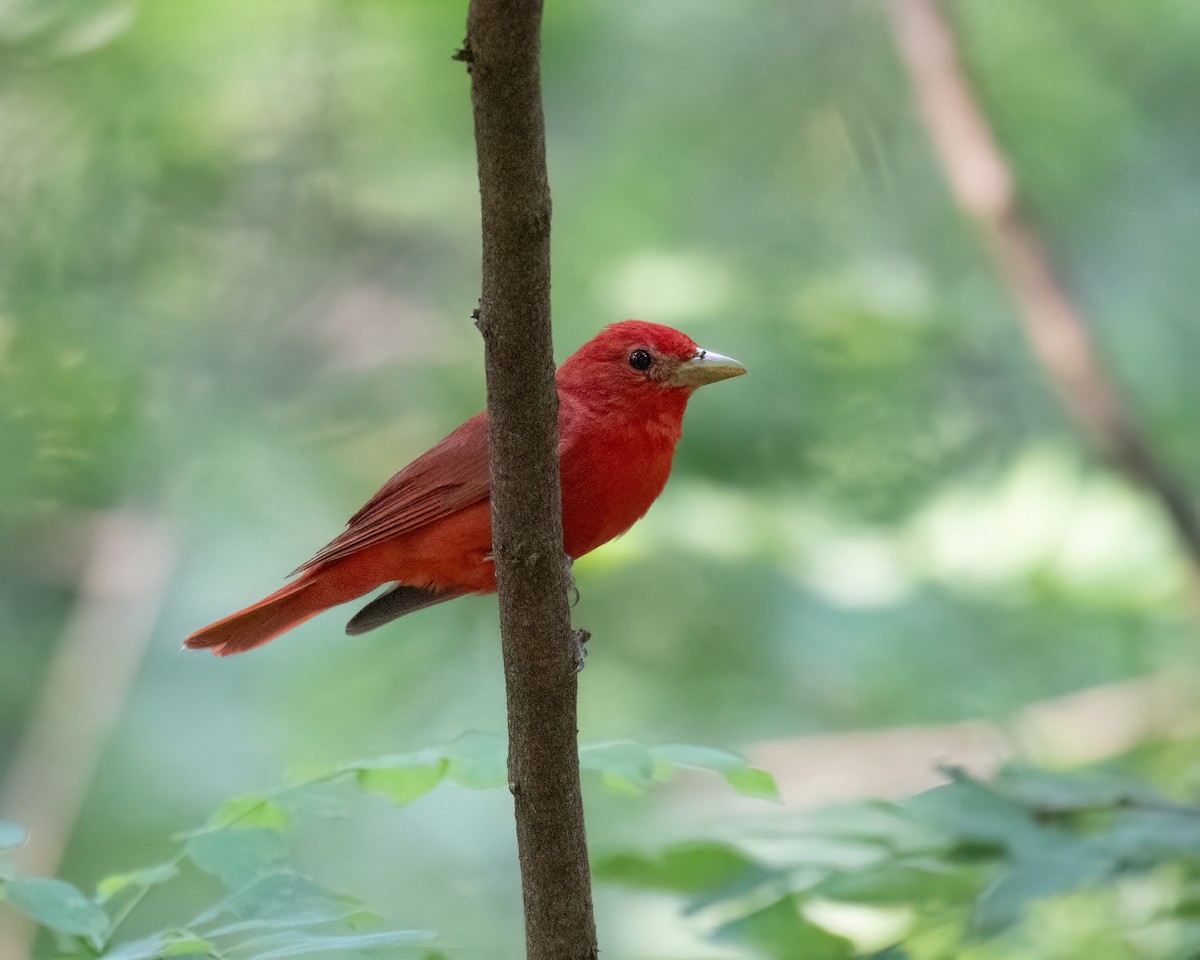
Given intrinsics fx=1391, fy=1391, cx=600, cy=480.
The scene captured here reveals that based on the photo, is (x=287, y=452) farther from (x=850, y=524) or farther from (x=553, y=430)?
(x=553, y=430)

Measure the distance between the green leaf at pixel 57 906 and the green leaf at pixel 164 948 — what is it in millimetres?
55

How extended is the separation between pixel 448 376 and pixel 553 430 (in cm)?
363

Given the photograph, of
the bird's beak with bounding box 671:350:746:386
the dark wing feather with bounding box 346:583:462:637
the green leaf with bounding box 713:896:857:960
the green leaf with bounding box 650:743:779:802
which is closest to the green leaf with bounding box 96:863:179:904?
the green leaf with bounding box 650:743:779:802

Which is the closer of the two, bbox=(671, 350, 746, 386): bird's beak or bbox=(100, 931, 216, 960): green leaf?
bbox=(100, 931, 216, 960): green leaf

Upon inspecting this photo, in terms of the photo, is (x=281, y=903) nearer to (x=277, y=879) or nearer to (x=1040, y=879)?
(x=277, y=879)

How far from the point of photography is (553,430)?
2305 millimetres

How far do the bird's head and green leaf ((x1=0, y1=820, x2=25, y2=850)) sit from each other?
6.27ft

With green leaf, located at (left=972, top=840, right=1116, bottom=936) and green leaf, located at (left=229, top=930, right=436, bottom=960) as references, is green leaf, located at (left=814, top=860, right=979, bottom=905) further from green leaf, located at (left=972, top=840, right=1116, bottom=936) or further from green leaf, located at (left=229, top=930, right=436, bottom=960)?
green leaf, located at (left=229, top=930, right=436, bottom=960)

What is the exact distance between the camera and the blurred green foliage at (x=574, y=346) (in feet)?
17.7

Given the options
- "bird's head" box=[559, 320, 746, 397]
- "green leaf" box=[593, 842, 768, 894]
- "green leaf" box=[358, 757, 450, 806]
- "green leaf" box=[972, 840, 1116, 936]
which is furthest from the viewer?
"bird's head" box=[559, 320, 746, 397]

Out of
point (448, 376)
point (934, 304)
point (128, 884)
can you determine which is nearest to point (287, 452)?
point (448, 376)

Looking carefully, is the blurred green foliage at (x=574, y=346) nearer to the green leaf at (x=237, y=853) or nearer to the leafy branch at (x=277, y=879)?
the leafy branch at (x=277, y=879)

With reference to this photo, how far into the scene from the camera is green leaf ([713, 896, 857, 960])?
2.54 metres

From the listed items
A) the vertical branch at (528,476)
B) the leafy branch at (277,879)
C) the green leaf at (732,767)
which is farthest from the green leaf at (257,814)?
the green leaf at (732,767)
